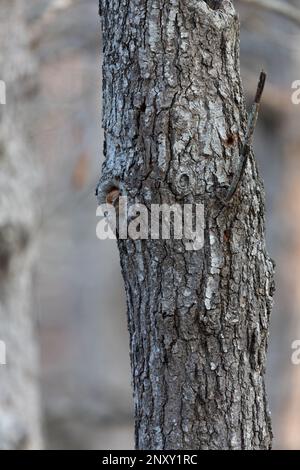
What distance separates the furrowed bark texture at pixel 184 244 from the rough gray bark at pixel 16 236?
2.49 m

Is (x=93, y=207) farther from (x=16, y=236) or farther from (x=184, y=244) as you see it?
(x=184, y=244)

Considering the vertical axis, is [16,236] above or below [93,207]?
below

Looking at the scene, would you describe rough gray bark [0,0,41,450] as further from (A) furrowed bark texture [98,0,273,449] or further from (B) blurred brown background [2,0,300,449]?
(A) furrowed bark texture [98,0,273,449]

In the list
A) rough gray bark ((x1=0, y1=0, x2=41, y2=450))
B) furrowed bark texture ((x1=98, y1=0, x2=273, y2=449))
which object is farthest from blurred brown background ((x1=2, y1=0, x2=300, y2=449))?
furrowed bark texture ((x1=98, y1=0, x2=273, y2=449))

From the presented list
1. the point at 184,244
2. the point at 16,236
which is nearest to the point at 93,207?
the point at 16,236

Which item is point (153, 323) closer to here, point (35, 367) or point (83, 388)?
point (35, 367)

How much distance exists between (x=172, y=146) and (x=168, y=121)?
65mm

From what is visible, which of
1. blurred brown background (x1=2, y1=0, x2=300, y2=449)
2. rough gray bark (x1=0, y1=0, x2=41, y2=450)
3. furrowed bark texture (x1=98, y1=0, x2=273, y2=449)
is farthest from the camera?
blurred brown background (x1=2, y1=0, x2=300, y2=449)

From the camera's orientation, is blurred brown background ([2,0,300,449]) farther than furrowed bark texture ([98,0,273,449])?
Yes

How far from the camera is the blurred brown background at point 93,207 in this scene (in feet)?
18.6

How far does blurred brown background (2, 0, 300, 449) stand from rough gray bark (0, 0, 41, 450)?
23 centimetres

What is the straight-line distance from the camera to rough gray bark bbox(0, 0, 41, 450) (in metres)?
4.60

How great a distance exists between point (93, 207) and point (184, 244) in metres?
7.18

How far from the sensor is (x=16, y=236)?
4.71m
